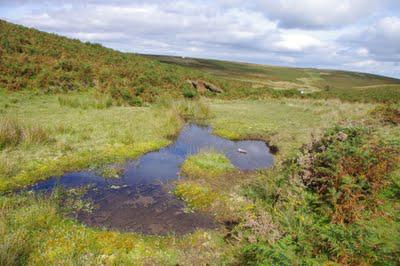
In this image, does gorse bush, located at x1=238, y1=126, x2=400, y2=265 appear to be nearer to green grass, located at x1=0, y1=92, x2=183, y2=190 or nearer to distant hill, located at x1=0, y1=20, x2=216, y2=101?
green grass, located at x1=0, y1=92, x2=183, y2=190

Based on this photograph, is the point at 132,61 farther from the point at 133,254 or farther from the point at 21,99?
the point at 133,254

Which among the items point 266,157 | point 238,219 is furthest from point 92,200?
point 266,157

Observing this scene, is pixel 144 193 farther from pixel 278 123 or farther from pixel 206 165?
pixel 278 123

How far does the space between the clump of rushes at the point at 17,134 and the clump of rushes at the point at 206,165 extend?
6366mm

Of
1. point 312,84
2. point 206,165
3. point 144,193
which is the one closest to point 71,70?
point 206,165

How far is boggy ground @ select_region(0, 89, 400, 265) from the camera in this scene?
5.84 meters

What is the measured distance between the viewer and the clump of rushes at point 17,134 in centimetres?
1262

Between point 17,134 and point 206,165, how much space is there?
26.4 ft

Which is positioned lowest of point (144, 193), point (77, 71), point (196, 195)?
point (144, 193)

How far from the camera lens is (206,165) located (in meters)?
13.2

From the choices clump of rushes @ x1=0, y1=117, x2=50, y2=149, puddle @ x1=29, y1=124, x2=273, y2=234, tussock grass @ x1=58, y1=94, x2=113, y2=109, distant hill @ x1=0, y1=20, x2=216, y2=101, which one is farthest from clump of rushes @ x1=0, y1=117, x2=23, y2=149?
distant hill @ x1=0, y1=20, x2=216, y2=101

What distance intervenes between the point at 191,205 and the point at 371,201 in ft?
16.9

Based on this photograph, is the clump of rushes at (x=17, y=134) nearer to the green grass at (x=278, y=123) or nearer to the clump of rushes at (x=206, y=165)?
the clump of rushes at (x=206, y=165)

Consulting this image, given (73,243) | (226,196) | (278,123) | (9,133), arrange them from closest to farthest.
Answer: (73,243)
(226,196)
(9,133)
(278,123)
